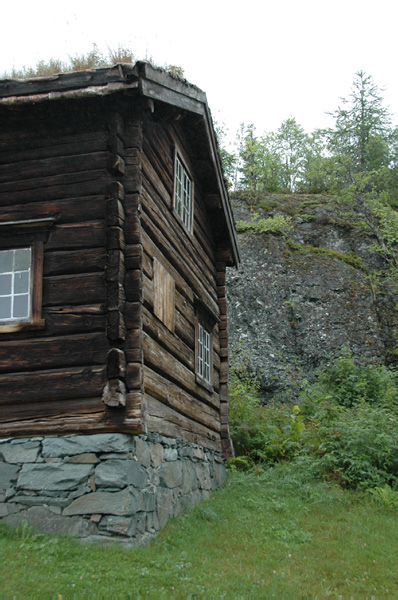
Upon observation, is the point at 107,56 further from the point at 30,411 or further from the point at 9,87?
the point at 30,411

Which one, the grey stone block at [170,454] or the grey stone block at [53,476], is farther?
the grey stone block at [170,454]

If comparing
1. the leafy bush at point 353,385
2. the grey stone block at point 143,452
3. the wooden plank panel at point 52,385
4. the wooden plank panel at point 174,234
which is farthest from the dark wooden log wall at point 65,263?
the leafy bush at point 353,385

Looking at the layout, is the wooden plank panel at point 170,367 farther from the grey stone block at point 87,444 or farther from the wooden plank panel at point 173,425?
the grey stone block at point 87,444

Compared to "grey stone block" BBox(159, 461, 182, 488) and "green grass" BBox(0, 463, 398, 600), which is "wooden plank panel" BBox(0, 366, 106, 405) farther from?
"grey stone block" BBox(159, 461, 182, 488)

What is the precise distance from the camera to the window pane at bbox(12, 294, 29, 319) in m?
7.48

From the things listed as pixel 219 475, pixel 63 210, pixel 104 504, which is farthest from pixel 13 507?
pixel 219 475

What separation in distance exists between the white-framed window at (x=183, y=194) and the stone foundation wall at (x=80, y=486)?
5.00 metres

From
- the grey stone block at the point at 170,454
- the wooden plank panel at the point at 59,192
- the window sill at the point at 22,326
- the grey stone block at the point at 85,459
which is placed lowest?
the grey stone block at the point at 170,454

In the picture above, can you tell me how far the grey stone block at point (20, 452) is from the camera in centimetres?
689

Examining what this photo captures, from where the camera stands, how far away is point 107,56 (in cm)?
948

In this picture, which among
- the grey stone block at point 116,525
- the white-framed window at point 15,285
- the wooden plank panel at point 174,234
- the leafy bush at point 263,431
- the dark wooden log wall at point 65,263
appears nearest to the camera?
the grey stone block at point 116,525

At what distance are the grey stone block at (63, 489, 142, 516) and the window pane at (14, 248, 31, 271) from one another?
3219 millimetres

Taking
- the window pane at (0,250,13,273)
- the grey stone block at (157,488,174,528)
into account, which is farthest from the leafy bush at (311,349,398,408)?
the window pane at (0,250,13,273)

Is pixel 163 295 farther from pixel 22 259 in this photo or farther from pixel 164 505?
pixel 164 505
